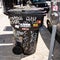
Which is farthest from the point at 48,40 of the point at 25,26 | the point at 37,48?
the point at 25,26

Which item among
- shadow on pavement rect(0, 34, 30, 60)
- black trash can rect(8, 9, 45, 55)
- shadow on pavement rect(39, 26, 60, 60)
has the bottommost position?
shadow on pavement rect(39, 26, 60, 60)

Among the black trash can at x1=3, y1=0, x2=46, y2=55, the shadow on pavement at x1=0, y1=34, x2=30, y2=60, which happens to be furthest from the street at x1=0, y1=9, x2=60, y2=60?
the black trash can at x1=3, y1=0, x2=46, y2=55

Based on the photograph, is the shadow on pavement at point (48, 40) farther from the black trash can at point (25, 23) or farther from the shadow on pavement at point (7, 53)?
the shadow on pavement at point (7, 53)

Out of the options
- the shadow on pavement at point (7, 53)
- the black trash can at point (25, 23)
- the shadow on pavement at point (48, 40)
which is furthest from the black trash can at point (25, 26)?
the shadow on pavement at point (48, 40)

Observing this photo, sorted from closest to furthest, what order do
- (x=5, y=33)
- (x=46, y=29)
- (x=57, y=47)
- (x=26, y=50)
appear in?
(x=26, y=50) < (x=57, y=47) < (x=5, y=33) < (x=46, y=29)

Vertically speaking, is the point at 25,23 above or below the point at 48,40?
above

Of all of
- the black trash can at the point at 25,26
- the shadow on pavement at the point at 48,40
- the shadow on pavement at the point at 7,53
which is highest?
the black trash can at the point at 25,26

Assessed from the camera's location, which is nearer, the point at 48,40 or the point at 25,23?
the point at 25,23

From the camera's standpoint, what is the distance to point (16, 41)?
147 inches

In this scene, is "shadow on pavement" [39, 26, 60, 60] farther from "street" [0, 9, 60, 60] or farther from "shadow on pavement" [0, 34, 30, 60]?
"shadow on pavement" [0, 34, 30, 60]

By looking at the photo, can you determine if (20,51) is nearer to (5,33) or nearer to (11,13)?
(11,13)

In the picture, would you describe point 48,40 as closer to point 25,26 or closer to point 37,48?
point 37,48

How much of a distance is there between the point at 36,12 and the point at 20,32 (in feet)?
1.50

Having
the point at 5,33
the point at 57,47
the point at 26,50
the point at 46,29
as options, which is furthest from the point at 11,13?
the point at 46,29
